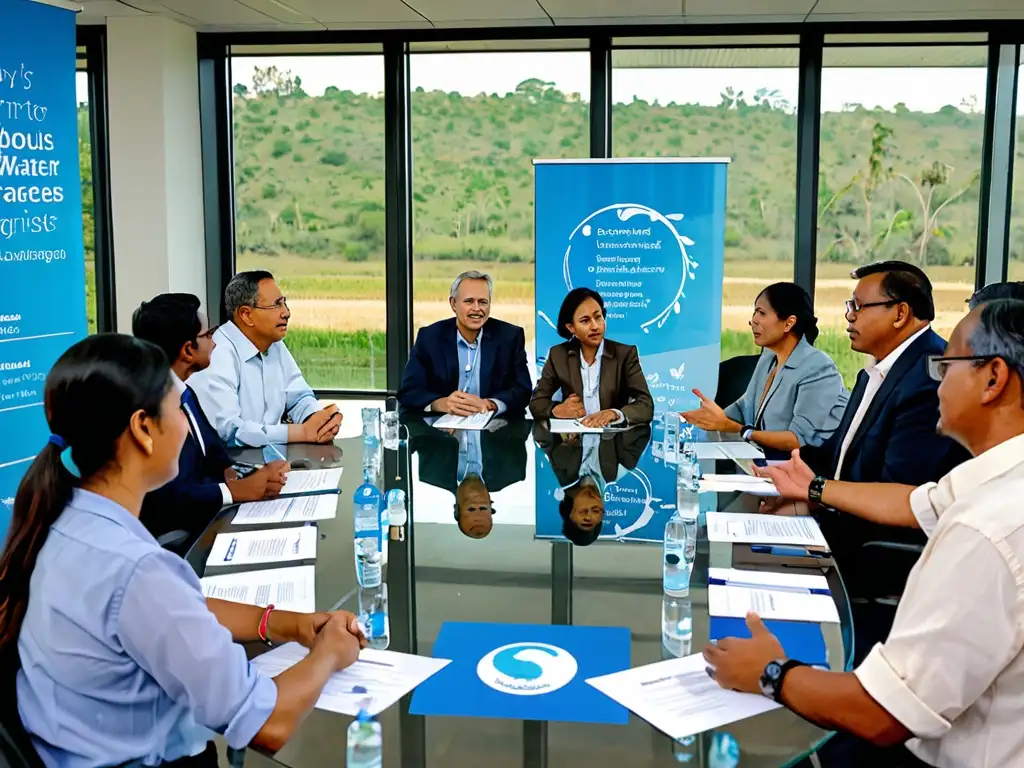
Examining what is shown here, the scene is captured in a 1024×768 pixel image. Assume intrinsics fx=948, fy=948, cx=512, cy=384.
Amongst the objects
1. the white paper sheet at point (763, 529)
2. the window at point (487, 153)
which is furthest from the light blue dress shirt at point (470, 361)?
the white paper sheet at point (763, 529)

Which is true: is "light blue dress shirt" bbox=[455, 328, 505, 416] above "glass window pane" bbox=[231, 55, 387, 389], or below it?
below

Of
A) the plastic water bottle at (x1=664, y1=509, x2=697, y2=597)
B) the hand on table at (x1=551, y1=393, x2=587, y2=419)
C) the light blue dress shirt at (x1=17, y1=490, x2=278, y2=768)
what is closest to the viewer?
the light blue dress shirt at (x1=17, y1=490, x2=278, y2=768)

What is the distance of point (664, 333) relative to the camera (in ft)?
20.1

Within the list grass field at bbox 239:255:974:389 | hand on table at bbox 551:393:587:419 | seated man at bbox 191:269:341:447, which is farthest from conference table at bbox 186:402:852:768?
grass field at bbox 239:255:974:389

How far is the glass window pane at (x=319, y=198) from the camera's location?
703 centimetres

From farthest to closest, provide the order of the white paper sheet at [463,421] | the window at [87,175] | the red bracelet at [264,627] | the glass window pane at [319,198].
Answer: the glass window pane at [319,198] < the window at [87,175] < the white paper sheet at [463,421] < the red bracelet at [264,627]

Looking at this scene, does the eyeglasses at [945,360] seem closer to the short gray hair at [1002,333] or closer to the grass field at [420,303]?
the short gray hair at [1002,333]

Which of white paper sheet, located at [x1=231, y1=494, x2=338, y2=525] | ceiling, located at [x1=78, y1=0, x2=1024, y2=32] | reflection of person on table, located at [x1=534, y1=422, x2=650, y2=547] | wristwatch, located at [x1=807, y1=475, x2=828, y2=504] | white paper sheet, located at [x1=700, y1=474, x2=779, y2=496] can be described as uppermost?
ceiling, located at [x1=78, y1=0, x2=1024, y2=32]

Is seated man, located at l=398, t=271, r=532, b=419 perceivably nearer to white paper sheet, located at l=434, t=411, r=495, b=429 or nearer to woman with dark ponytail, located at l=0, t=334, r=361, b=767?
white paper sheet, located at l=434, t=411, r=495, b=429

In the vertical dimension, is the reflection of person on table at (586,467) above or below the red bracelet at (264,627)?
below

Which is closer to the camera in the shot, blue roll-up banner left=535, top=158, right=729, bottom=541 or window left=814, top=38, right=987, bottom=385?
blue roll-up banner left=535, top=158, right=729, bottom=541

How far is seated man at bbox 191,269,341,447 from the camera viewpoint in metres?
3.85

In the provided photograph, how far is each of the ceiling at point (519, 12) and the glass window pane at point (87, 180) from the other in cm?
47

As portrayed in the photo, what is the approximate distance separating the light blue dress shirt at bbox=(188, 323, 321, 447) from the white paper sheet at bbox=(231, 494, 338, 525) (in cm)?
99
